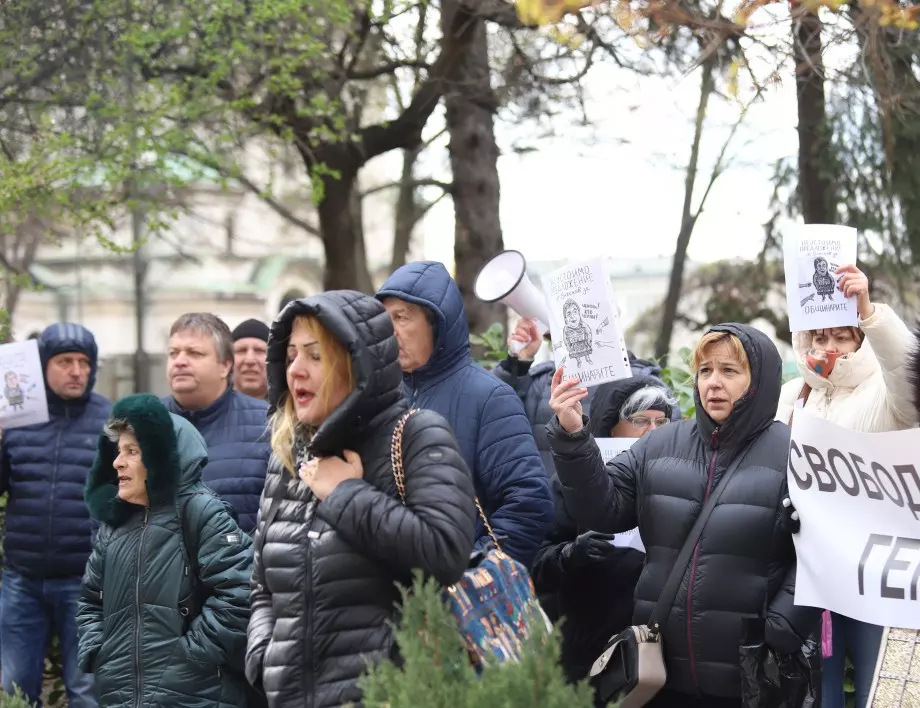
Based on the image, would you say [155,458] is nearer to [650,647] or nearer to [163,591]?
[163,591]

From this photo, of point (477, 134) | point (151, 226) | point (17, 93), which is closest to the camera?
point (17, 93)

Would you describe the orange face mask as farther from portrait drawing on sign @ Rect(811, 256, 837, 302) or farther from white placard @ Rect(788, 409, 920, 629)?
white placard @ Rect(788, 409, 920, 629)

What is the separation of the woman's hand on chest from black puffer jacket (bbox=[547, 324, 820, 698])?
102 cm

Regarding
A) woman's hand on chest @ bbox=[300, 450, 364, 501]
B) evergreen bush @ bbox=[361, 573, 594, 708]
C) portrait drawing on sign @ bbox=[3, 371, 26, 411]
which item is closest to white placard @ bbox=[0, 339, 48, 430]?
portrait drawing on sign @ bbox=[3, 371, 26, 411]

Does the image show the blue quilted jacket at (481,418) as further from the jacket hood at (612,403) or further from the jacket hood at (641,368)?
the jacket hood at (641,368)

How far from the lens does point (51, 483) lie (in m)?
6.29

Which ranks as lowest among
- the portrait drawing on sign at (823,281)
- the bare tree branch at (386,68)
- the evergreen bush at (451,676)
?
the evergreen bush at (451,676)

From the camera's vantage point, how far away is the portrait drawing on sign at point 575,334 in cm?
443

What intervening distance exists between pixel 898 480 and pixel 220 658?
7.35 feet

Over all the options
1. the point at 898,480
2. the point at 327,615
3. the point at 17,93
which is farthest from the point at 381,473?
the point at 17,93

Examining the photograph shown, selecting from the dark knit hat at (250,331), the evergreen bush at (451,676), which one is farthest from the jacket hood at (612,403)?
the evergreen bush at (451,676)

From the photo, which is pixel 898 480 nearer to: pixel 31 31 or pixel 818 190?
pixel 31 31

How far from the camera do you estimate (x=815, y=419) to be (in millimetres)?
3920

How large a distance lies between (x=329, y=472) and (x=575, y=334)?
58.6 inches
